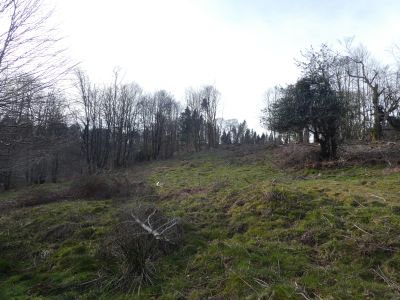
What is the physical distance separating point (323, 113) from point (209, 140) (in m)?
34.9

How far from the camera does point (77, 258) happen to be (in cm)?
793

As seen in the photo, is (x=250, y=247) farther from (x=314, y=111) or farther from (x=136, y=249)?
(x=314, y=111)

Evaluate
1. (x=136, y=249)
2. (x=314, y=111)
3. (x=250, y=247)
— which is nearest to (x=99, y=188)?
(x=136, y=249)

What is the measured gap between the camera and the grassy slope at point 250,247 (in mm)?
5922

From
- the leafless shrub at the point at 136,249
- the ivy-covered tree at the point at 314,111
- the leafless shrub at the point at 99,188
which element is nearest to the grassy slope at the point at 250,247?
the leafless shrub at the point at 136,249

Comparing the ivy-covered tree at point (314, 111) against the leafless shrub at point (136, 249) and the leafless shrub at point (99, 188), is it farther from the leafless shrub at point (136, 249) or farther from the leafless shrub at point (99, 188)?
the leafless shrub at point (136, 249)

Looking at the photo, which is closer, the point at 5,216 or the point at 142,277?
the point at 142,277

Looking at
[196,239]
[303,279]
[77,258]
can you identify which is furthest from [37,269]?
[303,279]

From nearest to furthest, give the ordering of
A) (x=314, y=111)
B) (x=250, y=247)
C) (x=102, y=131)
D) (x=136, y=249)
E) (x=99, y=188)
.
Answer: (x=136, y=249)
(x=250, y=247)
(x=99, y=188)
(x=314, y=111)
(x=102, y=131)

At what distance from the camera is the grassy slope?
5922 mm

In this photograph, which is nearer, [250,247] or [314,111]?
[250,247]

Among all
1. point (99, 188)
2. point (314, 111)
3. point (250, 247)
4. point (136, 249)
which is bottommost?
point (250, 247)

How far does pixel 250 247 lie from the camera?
7.25 meters

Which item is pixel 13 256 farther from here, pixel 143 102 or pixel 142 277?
pixel 143 102
